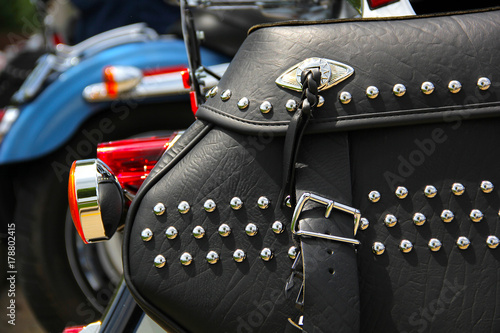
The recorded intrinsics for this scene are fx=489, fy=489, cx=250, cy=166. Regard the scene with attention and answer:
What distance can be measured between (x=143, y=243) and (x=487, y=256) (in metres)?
0.42

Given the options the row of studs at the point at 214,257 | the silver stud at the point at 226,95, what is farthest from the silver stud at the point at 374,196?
the silver stud at the point at 226,95

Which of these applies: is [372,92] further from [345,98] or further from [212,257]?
[212,257]

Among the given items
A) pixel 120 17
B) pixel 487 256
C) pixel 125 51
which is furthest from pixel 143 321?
pixel 120 17

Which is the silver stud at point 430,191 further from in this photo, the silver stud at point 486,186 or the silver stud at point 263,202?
the silver stud at point 263,202

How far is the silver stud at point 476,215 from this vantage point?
1.97 feet

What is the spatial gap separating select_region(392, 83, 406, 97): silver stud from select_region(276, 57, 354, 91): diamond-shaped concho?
0.06 meters

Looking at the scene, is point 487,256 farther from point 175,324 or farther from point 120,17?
point 120,17

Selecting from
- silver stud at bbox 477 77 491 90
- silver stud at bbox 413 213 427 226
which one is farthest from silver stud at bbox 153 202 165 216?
silver stud at bbox 477 77 491 90

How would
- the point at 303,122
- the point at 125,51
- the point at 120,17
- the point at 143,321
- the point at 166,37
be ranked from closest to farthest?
the point at 303,122 → the point at 143,321 → the point at 125,51 → the point at 166,37 → the point at 120,17

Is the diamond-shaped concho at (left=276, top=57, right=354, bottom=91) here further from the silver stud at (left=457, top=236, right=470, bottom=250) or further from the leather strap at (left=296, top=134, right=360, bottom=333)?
the silver stud at (left=457, top=236, right=470, bottom=250)

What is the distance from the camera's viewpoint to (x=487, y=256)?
0.60 m

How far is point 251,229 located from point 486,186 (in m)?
0.29

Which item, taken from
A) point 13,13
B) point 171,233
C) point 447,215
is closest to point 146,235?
point 171,233

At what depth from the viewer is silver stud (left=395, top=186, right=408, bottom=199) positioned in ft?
1.96
